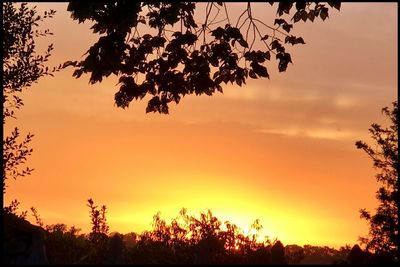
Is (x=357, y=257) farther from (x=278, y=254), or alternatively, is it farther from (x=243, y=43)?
(x=243, y=43)

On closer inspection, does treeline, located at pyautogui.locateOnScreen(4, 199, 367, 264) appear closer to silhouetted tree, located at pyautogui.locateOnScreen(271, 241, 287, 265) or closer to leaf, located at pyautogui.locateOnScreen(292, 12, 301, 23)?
silhouetted tree, located at pyautogui.locateOnScreen(271, 241, 287, 265)

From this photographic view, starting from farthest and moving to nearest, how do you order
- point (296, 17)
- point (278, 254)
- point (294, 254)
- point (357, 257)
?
1. point (294, 254)
2. point (296, 17)
3. point (357, 257)
4. point (278, 254)

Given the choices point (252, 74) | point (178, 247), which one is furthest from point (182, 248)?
point (252, 74)

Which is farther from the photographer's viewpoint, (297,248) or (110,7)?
(297,248)

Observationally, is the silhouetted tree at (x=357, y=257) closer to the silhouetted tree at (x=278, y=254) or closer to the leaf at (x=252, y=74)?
the silhouetted tree at (x=278, y=254)

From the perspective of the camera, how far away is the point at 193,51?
2144 cm

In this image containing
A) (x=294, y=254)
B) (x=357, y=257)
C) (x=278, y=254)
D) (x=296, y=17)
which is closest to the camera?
(x=278, y=254)

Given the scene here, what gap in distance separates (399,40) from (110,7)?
8.38 m

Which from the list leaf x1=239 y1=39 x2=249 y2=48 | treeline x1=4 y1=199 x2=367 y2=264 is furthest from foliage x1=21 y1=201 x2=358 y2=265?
leaf x1=239 y1=39 x2=249 y2=48

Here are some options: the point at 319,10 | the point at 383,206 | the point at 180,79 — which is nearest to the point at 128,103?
the point at 180,79

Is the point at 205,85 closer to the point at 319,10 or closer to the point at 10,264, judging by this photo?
the point at 319,10

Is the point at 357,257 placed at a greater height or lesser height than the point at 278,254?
lesser

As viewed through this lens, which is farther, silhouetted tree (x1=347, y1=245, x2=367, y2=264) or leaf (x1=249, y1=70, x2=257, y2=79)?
leaf (x1=249, y1=70, x2=257, y2=79)

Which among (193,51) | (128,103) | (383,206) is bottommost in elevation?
(383,206)
